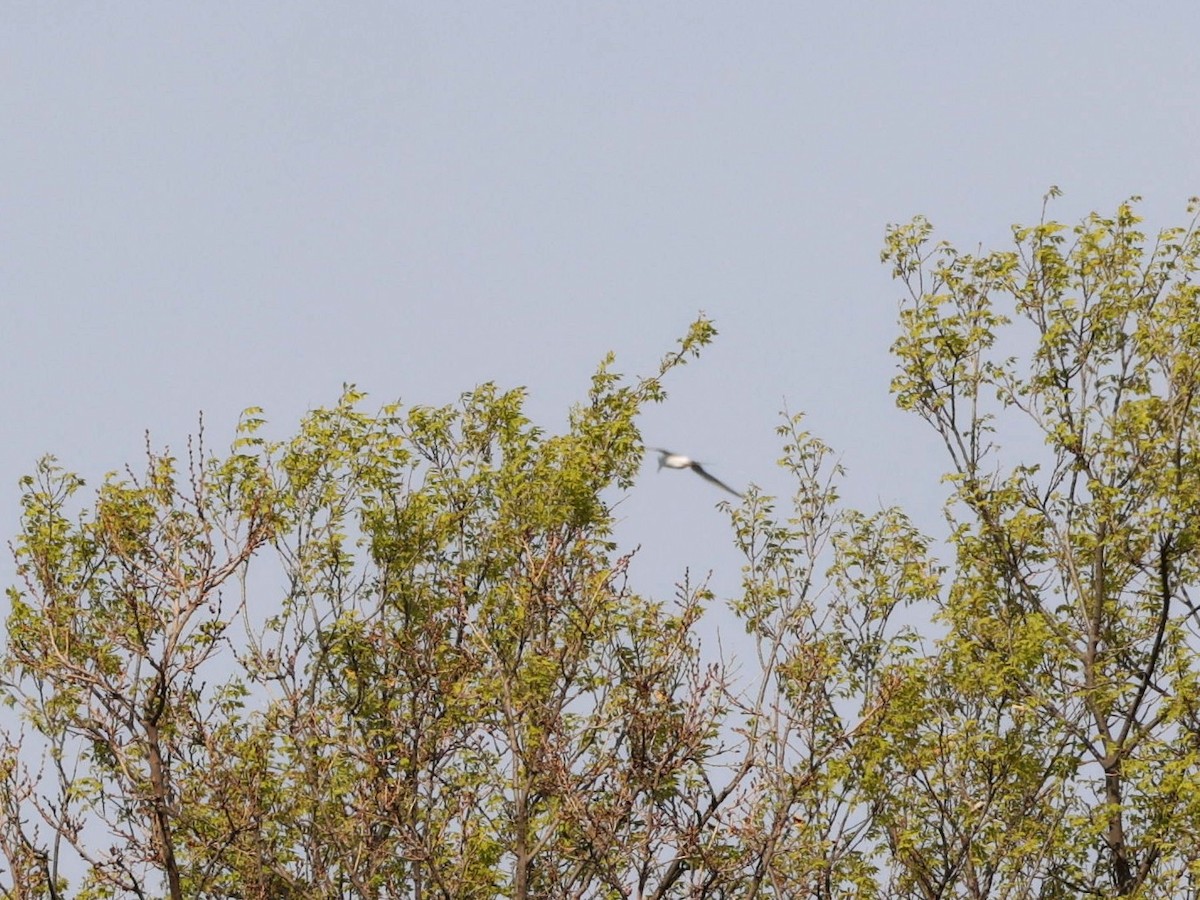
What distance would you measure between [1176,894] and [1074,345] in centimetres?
853

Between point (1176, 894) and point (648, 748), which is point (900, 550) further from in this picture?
point (648, 748)

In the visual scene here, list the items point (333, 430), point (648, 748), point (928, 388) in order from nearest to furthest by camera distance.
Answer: point (648, 748) < point (333, 430) < point (928, 388)

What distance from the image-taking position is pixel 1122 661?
26.3 metres

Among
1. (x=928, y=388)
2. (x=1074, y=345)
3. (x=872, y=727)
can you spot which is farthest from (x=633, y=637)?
(x=1074, y=345)

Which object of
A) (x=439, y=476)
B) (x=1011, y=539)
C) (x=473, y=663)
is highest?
(x=439, y=476)

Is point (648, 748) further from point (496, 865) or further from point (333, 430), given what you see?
point (333, 430)

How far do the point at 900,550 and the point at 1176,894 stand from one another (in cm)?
642

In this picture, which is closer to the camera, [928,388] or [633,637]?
[633,637]

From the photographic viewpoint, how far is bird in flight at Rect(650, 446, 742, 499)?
21016 millimetres

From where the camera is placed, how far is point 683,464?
2148cm

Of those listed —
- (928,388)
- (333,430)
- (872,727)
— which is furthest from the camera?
(928,388)

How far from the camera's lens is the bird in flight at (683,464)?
21016mm

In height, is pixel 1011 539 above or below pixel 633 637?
above

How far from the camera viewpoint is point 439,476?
2630cm
